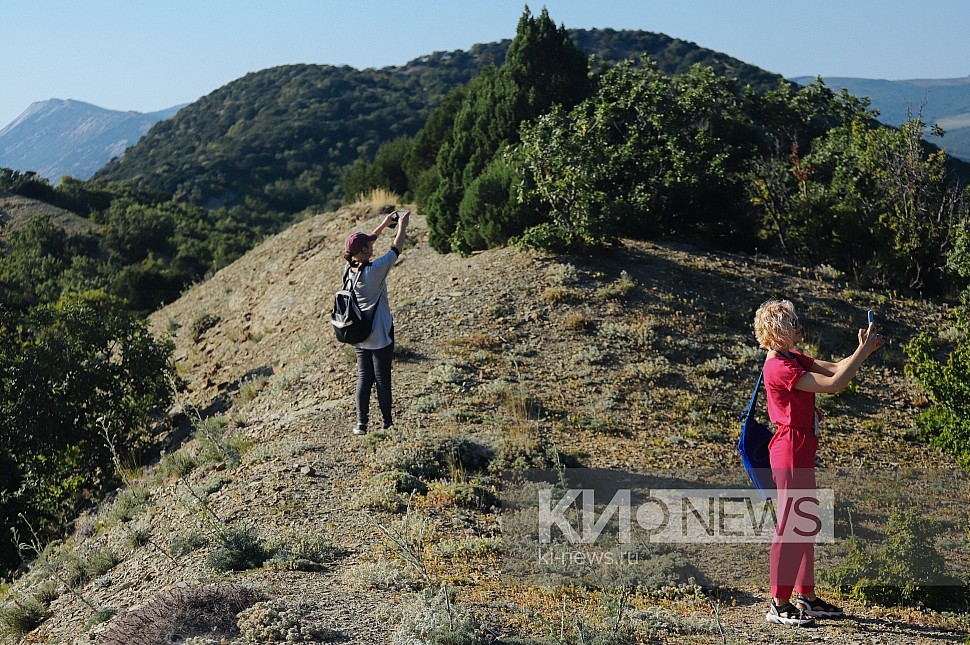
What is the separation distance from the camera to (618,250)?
43.3 feet

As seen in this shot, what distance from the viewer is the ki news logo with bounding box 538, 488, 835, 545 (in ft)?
20.3

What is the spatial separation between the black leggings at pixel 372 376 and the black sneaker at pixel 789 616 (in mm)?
3871

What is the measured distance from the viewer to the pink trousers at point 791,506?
4414mm

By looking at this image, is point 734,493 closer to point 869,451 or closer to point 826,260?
point 869,451

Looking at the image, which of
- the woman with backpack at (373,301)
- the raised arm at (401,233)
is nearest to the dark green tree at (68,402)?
the woman with backpack at (373,301)

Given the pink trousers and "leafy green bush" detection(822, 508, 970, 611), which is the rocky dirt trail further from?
the pink trousers

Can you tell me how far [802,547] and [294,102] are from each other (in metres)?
85.5

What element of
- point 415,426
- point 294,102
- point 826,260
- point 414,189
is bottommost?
point 415,426

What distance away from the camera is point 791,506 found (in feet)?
14.5

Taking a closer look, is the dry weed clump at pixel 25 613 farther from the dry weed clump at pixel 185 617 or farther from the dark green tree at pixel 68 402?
the dark green tree at pixel 68 402

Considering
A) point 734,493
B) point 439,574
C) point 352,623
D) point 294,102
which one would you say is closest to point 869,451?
point 734,493

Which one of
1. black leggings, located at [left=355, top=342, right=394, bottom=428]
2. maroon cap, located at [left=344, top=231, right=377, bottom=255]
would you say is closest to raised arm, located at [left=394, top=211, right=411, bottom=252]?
maroon cap, located at [left=344, top=231, right=377, bottom=255]

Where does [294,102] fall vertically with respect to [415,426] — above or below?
above

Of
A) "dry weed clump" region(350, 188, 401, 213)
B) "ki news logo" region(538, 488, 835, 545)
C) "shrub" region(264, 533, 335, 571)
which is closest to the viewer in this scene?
"shrub" region(264, 533, 335, 571)
